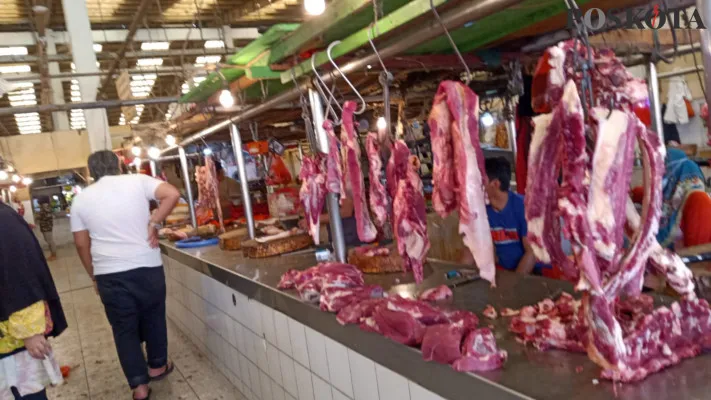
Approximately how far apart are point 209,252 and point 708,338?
14.8 ft

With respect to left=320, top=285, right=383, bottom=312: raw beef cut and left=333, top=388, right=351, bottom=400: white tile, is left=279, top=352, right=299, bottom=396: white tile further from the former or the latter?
left=320, top=285, right=383, bottom=312: raw beef cut

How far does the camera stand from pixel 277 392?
366cm

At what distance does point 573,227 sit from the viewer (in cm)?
164

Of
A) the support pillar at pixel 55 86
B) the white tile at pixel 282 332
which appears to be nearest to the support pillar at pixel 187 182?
the white tile at pixel 282 332

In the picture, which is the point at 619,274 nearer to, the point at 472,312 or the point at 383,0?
the point at 472,312

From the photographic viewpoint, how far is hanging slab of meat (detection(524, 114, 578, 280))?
5.92ft

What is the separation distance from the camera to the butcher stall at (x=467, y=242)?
165 cm

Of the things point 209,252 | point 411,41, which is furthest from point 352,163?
point 209,252

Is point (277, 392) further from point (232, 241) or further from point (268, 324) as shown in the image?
point (232, 241)

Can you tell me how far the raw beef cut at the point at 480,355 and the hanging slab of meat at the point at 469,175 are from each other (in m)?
0.37

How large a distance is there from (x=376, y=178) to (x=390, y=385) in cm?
113

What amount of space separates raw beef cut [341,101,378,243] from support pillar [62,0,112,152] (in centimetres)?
791

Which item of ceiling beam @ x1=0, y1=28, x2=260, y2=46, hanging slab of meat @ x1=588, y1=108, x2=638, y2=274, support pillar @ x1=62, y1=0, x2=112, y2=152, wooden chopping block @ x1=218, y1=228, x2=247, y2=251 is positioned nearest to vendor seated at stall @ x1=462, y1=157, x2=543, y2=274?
hanging slab of meat @ x1=588, y1=108, x2=638, y2=274

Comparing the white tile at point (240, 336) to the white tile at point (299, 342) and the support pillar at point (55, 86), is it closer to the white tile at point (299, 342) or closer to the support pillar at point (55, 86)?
the white tile at point (299, 342)
